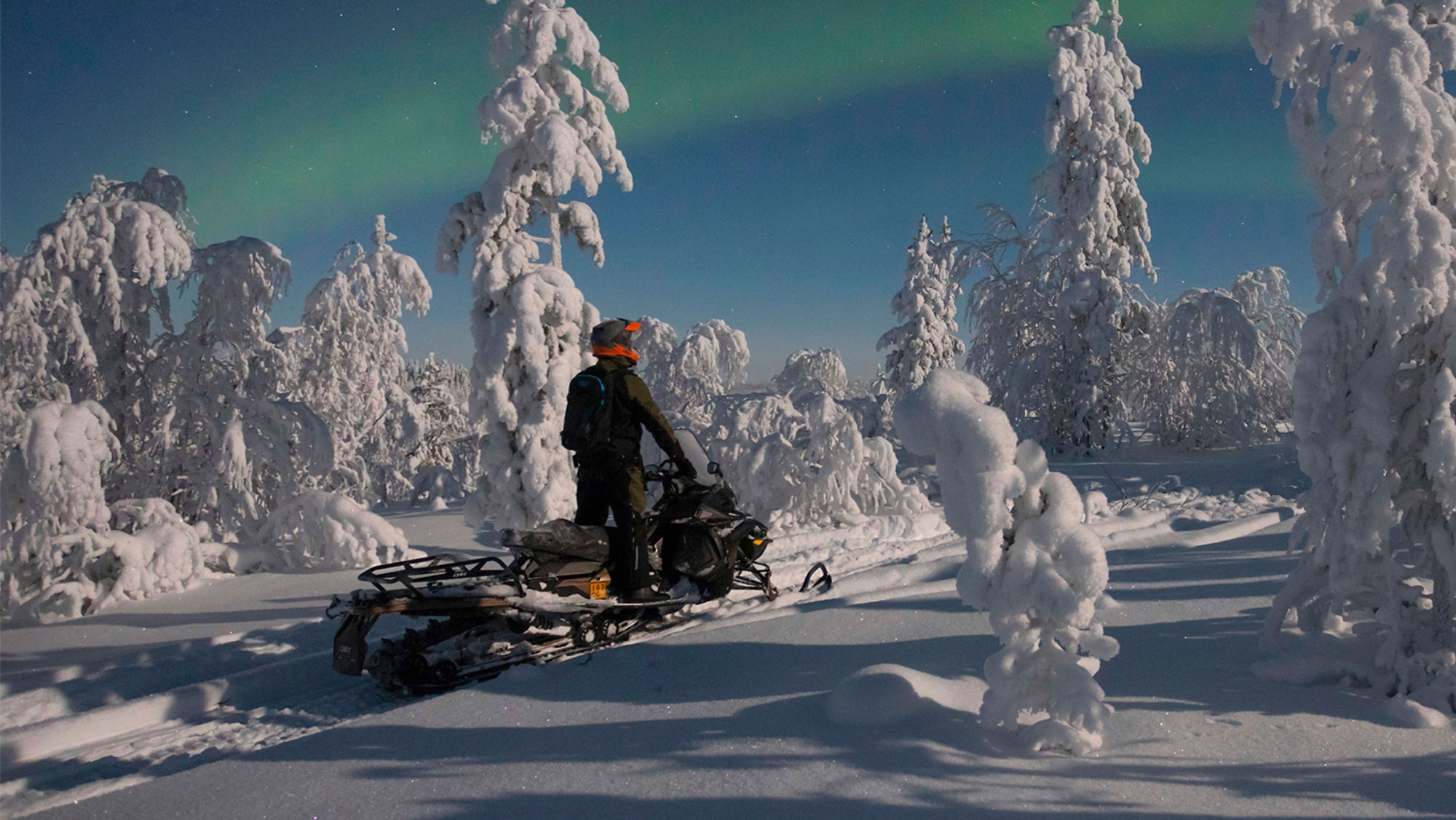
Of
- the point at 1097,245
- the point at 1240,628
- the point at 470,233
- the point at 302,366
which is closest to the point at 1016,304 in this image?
the point at 1097,245

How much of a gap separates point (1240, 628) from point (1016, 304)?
15.7 metres

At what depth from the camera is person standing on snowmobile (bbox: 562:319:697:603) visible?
5.07 meters

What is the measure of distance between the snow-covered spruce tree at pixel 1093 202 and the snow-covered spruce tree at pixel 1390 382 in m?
13.4

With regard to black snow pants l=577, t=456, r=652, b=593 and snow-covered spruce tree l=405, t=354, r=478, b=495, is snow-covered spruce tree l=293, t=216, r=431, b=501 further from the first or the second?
black snow pants l=577, t=456, r=652, b=593

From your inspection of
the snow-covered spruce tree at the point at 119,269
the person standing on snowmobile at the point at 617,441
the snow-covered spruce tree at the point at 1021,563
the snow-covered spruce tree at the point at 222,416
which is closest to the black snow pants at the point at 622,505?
the person standing on snowmobile at the point at 617,441

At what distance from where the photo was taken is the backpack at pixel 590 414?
5.04 metres

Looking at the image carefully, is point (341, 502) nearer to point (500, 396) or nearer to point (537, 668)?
→ point (500, 396)

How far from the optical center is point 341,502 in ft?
27.1

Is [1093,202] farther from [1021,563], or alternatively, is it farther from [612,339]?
[1021,563]

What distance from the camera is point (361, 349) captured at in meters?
19.7

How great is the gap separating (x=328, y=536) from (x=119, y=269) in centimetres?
500

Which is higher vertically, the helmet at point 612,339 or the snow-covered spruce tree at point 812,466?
the helmet at point 612,339

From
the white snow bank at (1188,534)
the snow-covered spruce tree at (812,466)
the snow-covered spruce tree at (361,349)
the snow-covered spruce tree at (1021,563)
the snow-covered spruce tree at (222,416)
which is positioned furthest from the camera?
the snow-covered spruce tree at (361,349)

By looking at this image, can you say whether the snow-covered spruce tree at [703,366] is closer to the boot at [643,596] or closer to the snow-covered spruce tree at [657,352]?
the snow-covered spruce tree at [657,352]
